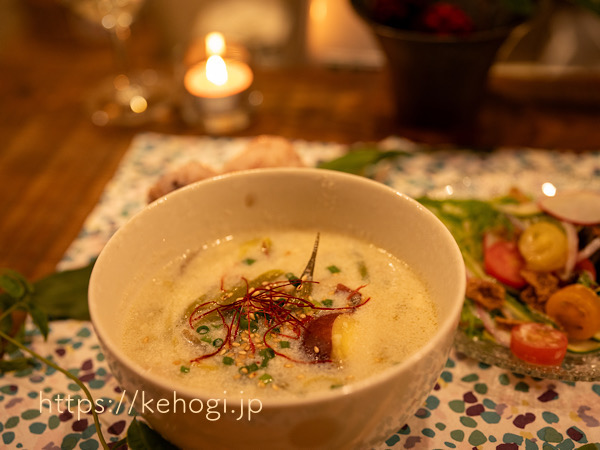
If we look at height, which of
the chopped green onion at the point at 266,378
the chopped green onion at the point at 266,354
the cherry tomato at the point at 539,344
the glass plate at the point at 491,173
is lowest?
the glass plate at the point at 491,173

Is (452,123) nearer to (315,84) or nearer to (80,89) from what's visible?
(315,84)

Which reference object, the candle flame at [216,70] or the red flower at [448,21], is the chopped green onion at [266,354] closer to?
the red flower at [448,21]

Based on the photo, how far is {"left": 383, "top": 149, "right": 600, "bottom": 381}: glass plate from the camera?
1.81m

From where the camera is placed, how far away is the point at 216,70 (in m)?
2.56

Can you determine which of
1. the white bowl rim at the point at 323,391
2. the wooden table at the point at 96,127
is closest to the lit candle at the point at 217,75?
the wooden table at the point at 96,127

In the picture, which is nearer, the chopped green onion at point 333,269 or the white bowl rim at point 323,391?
the white bowl rim at point 323,391

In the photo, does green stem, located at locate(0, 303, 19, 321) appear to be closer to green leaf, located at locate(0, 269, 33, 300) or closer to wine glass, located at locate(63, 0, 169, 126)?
green leaf, located at locate(0, 269, 33, 300)

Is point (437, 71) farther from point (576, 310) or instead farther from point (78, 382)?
point (78, 382)

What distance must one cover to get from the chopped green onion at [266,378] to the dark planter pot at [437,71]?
1468 mm

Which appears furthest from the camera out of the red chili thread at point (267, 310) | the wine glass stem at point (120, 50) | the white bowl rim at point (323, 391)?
the wine glass stem at point (120, 50)

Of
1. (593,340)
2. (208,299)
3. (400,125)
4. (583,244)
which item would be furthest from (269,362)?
(400,125)

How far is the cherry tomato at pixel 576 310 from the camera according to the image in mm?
1297

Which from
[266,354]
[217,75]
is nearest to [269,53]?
[217,75]

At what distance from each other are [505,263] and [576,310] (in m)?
0.26
